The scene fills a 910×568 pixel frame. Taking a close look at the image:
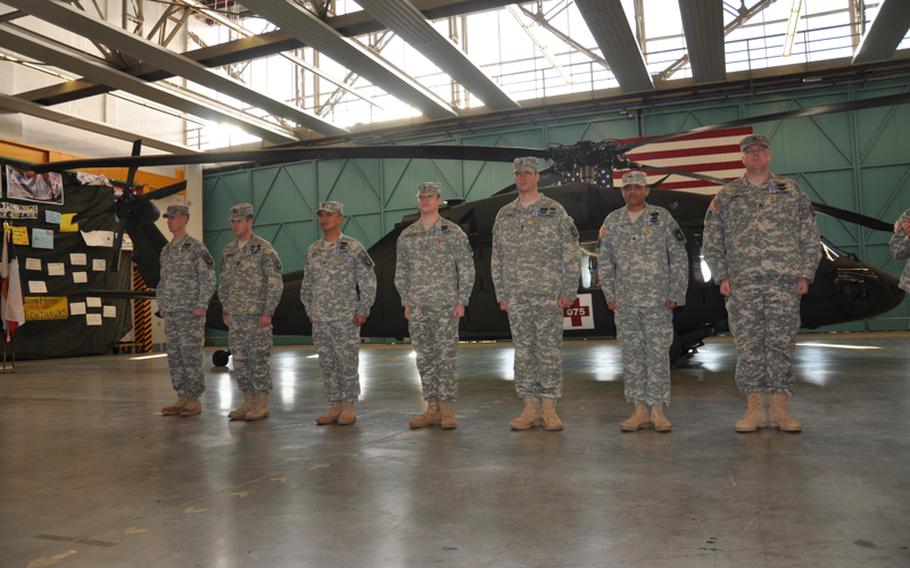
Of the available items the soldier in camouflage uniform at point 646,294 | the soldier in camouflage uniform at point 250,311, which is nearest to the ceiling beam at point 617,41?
the soldier in camouflage uniform at point 646,294

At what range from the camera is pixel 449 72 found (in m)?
15.6

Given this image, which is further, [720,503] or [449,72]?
[449,72]

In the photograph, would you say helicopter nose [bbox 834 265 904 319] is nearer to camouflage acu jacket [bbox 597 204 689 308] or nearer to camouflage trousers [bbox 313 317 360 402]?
camouflage acu jacket [bbox 597 204 689 308]

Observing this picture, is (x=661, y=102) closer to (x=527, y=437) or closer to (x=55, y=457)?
(x=527, y=437)

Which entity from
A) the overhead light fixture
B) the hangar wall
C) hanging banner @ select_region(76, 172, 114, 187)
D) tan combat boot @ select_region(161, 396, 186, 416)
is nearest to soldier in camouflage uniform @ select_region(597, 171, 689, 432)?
tan combat boot @ select_region(161, 396, 186, 416)

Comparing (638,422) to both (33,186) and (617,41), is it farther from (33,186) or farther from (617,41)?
(33,186)

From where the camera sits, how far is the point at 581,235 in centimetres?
812

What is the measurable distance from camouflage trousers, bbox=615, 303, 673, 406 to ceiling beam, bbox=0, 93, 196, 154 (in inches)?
701

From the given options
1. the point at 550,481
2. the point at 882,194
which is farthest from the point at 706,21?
the point at 550,481

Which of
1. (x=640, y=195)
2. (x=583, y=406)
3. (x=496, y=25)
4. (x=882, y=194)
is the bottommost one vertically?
(x=583, y=406)

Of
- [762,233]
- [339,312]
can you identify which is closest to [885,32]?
[762,233]

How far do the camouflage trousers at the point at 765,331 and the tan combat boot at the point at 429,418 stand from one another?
225 cm

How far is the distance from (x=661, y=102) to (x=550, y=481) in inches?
660

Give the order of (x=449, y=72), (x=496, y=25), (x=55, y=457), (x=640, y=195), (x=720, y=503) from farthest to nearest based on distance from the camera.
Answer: (x=496, y=25)
(x=449, y=72)
(x=640, y=195)
(x=55, y=457)
(x=720, y=503)
